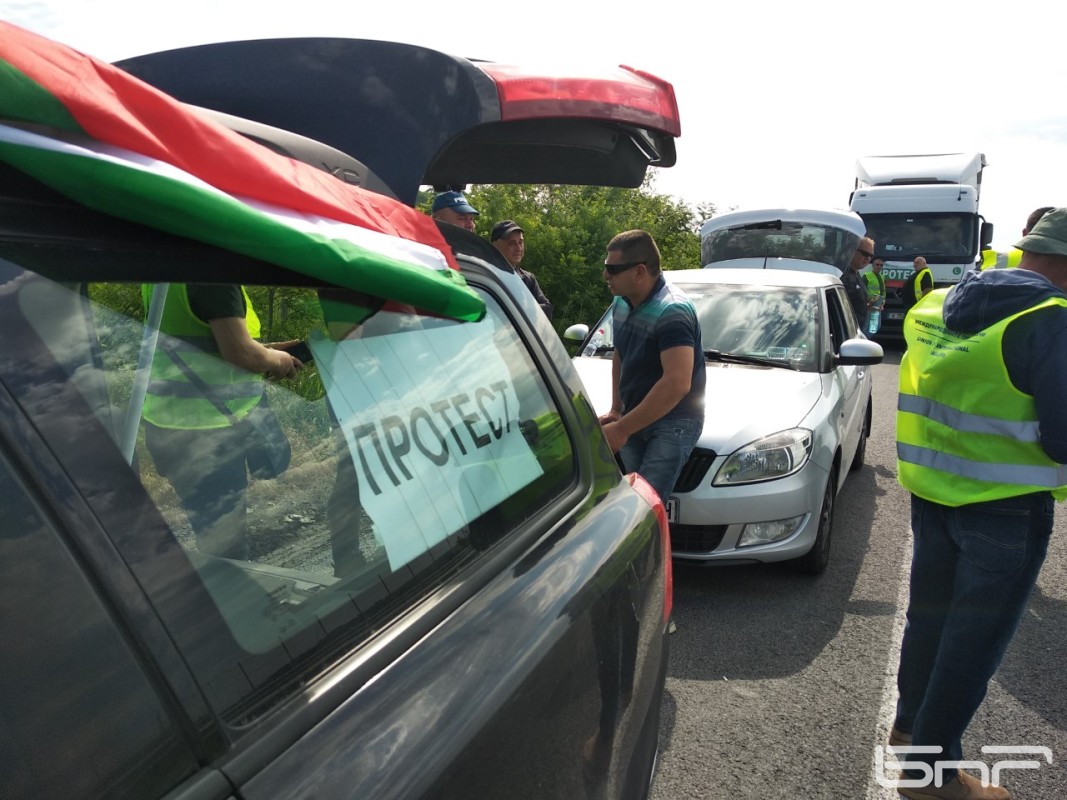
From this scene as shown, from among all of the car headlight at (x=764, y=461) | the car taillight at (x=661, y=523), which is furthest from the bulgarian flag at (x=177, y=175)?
the car headlight at (x=764, y=461)

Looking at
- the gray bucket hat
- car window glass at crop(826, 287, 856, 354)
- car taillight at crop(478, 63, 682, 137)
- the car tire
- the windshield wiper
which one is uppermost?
car taillight at crop(478, 63, 682, 137)

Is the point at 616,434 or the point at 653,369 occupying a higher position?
the point at 653,369

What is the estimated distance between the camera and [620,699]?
1697 millimetres

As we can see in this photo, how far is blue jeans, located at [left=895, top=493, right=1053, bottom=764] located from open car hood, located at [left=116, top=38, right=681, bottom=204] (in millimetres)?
1656

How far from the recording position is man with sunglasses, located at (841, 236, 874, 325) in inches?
355

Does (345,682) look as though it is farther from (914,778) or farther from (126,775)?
(914,778)

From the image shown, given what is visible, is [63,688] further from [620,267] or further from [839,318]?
[839,318]

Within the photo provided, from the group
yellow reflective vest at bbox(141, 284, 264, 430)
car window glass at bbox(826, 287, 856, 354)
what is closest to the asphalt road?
car window glass at bbox(826, 287, 856, 354)

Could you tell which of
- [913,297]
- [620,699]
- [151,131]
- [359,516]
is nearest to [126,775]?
[359,516]

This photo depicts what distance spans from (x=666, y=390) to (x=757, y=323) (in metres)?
2.06

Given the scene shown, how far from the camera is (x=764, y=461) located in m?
4.37

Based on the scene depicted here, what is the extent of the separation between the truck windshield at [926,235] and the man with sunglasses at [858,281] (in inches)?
264

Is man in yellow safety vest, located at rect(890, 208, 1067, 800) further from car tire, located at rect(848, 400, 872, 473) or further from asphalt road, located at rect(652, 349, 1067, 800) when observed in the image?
car tire, located at rect(848, 400, 872, 473)

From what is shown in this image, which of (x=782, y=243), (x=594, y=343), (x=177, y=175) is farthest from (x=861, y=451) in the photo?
(x=177, y=175)
